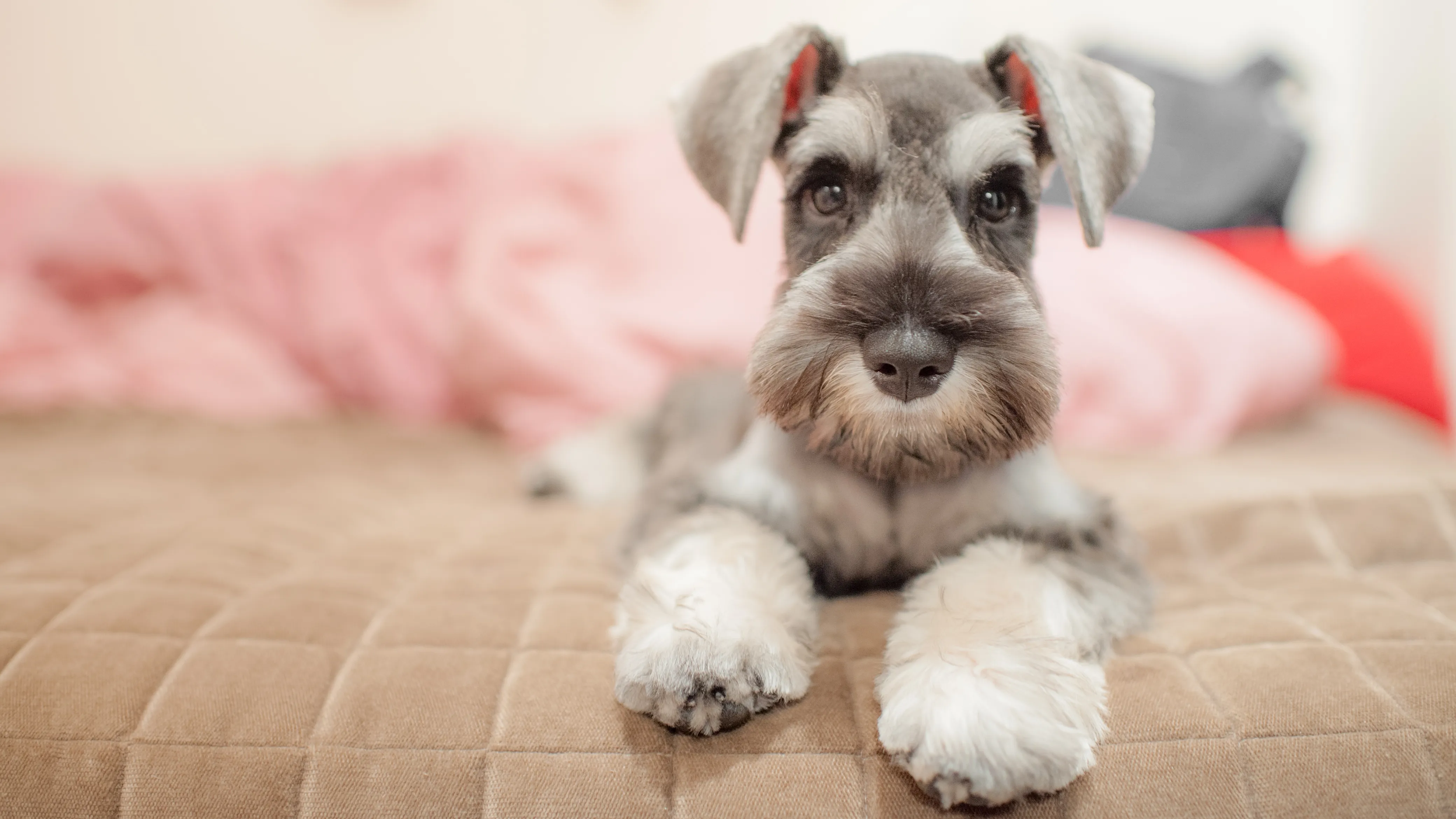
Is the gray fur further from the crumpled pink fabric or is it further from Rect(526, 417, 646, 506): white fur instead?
the crumpled pink fabric

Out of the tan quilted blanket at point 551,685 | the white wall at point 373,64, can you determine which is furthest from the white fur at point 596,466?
the white wall at point 373,64

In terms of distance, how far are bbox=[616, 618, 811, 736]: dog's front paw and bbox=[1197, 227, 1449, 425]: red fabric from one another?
9.32ft

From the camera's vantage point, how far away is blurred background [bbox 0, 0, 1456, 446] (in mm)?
3764

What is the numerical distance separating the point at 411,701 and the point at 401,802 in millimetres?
133

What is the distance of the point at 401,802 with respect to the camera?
3.43 ft

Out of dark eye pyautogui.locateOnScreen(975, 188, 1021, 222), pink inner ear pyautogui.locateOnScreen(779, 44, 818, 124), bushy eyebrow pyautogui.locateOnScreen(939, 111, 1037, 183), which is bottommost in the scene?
dark eye pyautogui.locateOnScreen(975, 188, 1021, 222)

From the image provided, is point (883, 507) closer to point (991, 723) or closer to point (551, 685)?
point (991, 723)

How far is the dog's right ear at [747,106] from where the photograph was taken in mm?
1444

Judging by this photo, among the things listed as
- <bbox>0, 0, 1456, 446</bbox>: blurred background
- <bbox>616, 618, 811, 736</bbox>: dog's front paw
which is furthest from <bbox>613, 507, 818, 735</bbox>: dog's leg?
<bbox>0, 0, 1456, 446</bbox>: blurred background

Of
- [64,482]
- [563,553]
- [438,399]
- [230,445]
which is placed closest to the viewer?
[563,553]

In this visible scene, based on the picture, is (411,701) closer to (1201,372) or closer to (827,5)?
(1201,372)

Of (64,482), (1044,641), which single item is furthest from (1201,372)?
(64,482)

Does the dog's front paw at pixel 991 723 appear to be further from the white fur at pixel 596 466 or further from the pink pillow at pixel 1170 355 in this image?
the pink pillow at pixel 1170 355

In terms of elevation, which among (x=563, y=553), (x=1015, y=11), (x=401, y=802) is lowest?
(x=563, y=553)
